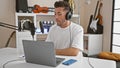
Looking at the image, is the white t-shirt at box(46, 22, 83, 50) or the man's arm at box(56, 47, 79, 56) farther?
the white t-shirt at box(46, 22, 83, 50)

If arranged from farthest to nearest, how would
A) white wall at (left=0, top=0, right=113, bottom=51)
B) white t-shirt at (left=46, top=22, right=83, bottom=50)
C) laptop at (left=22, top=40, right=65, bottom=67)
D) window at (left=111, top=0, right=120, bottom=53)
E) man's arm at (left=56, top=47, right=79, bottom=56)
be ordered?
window at (left=111, top=0, right=120, bottom=53), white wall at (left=0, top=0, right=113, bottom=51), white t-shirt at (left=46, top=22, right=83, bottom=50), man's arm at (left=56, top=47, right=79, bottom=56), laptop at (left=22, top=40, right=65, bottom=67)

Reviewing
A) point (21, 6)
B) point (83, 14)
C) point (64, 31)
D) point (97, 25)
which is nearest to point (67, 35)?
point (64, 31)

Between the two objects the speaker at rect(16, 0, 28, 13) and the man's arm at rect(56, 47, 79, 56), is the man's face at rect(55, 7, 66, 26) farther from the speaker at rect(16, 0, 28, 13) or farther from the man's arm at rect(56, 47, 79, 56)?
the speaker at rect(16, 0, 28, 13)

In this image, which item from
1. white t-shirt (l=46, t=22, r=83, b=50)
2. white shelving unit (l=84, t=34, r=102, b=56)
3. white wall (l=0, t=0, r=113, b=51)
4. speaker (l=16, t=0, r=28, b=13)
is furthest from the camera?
white shelving unit (l=84, t=34, r=102, b=56)

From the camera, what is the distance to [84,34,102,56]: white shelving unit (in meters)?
3.89

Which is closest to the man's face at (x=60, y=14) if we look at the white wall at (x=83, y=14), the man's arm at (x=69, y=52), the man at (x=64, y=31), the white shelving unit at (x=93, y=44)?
the man at (x=64, y=31)

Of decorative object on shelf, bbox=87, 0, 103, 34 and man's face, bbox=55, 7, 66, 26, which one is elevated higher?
man's face, bbox=55, 7, 66, 26

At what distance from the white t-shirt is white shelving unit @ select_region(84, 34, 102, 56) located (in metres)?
2.02

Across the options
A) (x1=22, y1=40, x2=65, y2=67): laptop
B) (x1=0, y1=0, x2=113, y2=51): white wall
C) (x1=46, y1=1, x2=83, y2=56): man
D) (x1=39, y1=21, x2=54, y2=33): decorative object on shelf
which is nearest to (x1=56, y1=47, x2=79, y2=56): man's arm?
(x1=46, y1=1, x2=83, y2=56): man

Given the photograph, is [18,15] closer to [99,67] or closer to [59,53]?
[59,53]

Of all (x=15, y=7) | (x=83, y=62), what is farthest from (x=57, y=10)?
(x=15, y=7)

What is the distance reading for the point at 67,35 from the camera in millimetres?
1874

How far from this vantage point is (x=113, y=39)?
3.79m

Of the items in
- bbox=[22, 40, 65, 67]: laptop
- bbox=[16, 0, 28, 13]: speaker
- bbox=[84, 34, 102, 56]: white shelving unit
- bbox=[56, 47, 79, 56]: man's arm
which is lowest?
bbox=[84, 34, 102, 56]: white shelving unit
